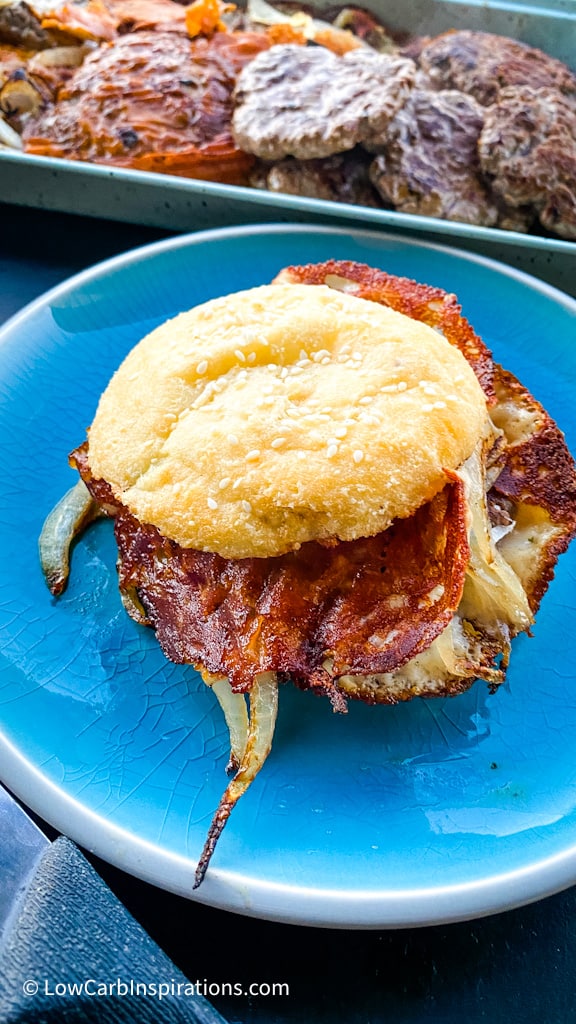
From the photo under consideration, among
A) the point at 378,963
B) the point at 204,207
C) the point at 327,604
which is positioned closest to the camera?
the point at 378,963

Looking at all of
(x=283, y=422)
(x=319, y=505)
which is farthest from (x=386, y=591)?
(x=283, y=422)

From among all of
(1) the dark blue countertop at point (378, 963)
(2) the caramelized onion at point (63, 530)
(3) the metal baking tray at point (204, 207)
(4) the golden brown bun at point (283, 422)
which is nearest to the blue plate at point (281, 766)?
(2) the caramelized onion at point (63, 530)

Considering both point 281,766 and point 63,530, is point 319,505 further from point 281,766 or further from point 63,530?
point 63,530

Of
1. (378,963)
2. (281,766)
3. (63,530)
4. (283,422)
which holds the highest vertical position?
(283,422)

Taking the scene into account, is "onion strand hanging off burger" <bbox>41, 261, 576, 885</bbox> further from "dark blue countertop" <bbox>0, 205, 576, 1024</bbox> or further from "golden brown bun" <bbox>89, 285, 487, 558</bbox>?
"dark blue countertop" <bbox>0, 205, 576, 1024</bbox>

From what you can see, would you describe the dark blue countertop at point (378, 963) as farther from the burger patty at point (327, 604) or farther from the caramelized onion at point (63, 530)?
the caramelized onion at point (63, 530)

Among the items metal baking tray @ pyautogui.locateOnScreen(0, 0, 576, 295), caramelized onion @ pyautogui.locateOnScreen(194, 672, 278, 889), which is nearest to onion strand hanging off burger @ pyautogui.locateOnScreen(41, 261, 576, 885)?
caramelized onion @ pyautogui.locateOnScreen(194, 672, 278, 889)

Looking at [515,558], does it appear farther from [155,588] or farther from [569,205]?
[569,205]
